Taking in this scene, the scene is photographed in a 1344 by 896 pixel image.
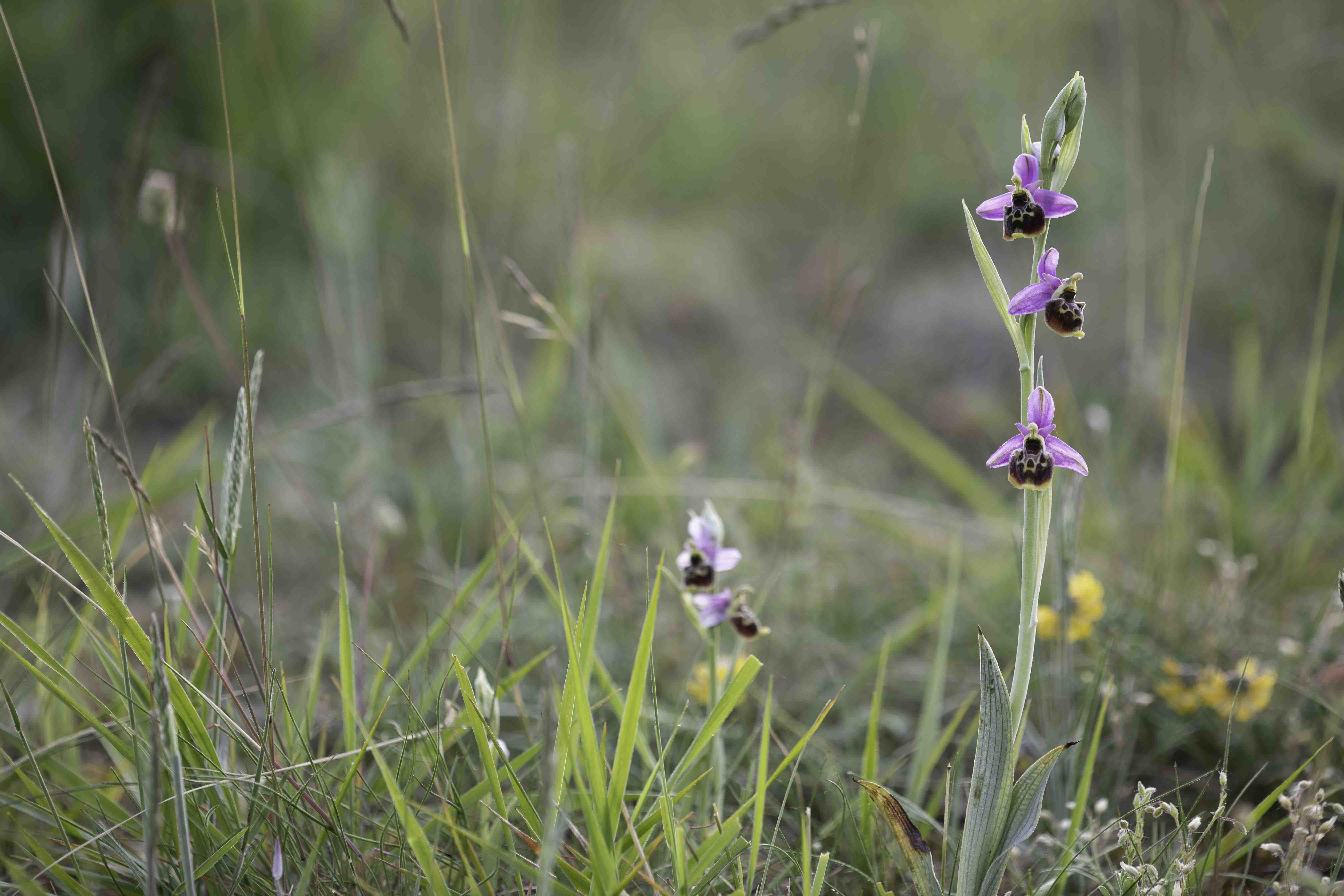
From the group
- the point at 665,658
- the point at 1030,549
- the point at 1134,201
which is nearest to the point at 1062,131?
the point at 1030,549

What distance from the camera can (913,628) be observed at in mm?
1646

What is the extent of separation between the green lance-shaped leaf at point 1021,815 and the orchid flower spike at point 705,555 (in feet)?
1.53

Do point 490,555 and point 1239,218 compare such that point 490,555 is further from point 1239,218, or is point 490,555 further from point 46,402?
point 1239,218

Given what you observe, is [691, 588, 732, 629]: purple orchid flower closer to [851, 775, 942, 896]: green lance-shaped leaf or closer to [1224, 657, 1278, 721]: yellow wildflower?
[851, 775, 942, 896]: green lance-shaped leaf

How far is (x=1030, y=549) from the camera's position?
0.92 meters

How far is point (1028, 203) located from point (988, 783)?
698mm

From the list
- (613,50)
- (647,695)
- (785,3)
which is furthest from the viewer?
(785,3)

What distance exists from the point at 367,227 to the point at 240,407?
7.13ft

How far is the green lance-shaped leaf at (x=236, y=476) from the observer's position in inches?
39.8

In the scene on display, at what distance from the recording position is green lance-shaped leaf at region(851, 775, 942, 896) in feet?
3.13

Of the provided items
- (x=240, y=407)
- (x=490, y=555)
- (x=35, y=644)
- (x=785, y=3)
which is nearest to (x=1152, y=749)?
(x=490, y=555)

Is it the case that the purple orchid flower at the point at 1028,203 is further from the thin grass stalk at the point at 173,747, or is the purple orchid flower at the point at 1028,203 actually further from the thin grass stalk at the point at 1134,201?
the thin grass stalk at the point at 1134,201

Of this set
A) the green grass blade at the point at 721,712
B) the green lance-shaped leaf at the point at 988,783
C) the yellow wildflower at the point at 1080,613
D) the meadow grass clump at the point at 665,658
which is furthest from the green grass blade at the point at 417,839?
the yellow wildflower at the point at 1080,613

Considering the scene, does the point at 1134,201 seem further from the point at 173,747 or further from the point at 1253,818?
the point at 173,747
